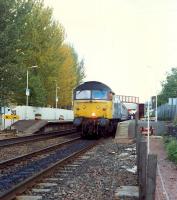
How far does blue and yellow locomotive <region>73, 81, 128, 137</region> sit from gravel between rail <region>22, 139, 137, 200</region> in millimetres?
12336

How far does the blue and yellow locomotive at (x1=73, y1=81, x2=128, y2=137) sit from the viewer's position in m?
33.0

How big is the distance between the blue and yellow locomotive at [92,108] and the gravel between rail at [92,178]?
40.5 ft

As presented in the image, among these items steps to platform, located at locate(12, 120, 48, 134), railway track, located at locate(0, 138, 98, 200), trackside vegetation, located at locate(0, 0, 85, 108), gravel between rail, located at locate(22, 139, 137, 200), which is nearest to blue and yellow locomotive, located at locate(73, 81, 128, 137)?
trackside vegetation, located at locate(0, 0, 85, 108)

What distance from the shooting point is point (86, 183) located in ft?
43.0

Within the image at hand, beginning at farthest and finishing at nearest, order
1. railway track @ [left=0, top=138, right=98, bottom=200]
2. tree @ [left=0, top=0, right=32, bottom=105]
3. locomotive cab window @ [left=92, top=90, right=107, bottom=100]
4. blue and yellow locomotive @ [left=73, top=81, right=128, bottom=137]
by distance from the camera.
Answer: tree @ [left=0, top=0, right=32, bottom=105] → locomotive cab window @ [left=92, top=90, right=107, bottom=100] → blue and yellow locomotive @ [left=73, top=81, right=128, bottom=137] → railway track @ [left=0, top=138, right=98, bottom=200]

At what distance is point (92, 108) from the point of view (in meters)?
33.3

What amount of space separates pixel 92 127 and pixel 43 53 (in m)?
29.5

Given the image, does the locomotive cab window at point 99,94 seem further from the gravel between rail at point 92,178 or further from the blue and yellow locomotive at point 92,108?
the gravel between rail at point 92,178

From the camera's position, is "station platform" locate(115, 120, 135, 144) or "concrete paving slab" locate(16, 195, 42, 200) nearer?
"concrete paving slab" locate(16, 195, 42, 200)

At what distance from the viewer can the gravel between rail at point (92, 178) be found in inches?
445

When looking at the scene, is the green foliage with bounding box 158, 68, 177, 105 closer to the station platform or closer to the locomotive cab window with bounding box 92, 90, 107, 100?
the station platform

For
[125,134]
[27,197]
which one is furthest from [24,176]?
[125,134]

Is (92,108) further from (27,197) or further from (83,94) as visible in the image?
(27,197)

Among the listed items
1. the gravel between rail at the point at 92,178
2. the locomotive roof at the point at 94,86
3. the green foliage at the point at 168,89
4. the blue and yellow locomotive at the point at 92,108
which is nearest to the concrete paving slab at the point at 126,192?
the gravel between rail at the point at 92,178
